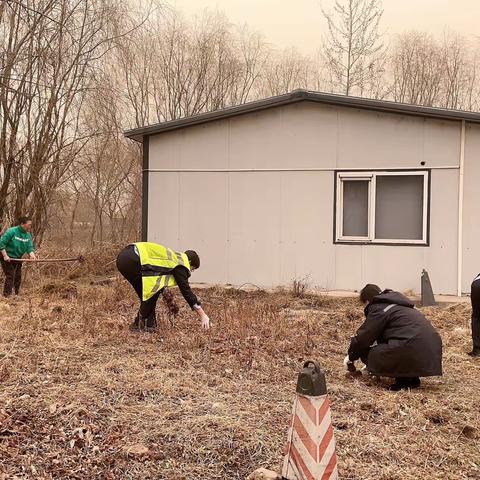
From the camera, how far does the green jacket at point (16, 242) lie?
975 centimetres

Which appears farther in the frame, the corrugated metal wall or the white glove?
the corrugated metal wall

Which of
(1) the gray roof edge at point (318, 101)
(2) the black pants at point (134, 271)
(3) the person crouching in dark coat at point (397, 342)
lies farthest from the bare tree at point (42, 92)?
(3) the person crouching in dark coat at point (397, 342)

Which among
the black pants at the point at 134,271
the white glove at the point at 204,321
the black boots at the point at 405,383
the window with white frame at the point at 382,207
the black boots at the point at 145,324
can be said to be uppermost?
the window with white frame at the point at 382,207

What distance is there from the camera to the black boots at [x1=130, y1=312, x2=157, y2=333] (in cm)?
679

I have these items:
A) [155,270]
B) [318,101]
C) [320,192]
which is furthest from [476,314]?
[318,101]

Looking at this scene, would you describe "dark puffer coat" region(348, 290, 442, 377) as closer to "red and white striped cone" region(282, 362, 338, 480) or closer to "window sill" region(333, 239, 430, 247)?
"red and white striped cone" region(282, 362, 338, 480)

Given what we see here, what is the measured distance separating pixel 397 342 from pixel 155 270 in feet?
9.86

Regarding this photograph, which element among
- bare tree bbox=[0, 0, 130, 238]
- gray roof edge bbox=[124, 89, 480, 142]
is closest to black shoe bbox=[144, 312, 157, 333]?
gray roof edge bbox=[124, 89, 480, 142]

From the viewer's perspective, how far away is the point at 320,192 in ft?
34.6

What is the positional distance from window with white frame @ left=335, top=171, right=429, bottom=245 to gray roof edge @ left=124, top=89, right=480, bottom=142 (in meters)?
1.11

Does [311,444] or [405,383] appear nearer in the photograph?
[311,444]

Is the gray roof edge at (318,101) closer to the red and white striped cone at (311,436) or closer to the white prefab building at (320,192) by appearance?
the white prefab building at (320,192)

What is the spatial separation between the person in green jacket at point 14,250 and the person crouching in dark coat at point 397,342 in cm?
691

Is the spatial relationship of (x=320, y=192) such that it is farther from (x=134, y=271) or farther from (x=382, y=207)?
(x=134, y=271)
